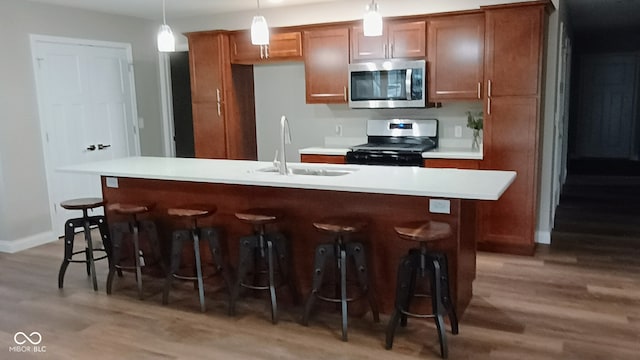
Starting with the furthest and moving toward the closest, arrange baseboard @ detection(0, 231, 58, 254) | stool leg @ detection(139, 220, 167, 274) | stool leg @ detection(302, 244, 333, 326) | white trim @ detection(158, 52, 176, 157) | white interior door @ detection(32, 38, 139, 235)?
white trim @ detection(158, 52, 176, 157)
white interior door @ detection(32, 38, 139, 235)
baseboard @ detection(0, 231, 58, 254)
stool leg @ detection(139, 220, 167, 274)
stool leg @ detection(302, 244, 333, 326)

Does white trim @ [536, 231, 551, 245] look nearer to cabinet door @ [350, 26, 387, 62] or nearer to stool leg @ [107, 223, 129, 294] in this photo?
cabinet door @ [350, 26, 387, 62]

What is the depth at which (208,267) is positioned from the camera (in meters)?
3.91

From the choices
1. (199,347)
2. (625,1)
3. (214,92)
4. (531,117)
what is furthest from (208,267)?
(625,1)

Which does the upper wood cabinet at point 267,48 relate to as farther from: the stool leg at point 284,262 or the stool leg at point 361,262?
the stool leg at point 361,262

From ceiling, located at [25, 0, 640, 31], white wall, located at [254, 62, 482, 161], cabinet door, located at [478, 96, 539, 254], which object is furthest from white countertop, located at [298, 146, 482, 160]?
ceiling, located at [25, 0, 640, 31]

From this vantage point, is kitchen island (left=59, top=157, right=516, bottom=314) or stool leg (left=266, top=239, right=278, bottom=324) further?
stool leg (left=266, top=239, right=278, bottom=324)

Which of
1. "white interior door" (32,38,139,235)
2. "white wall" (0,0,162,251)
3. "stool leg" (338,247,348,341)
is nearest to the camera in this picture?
"stool leg" (338,247,348,341)

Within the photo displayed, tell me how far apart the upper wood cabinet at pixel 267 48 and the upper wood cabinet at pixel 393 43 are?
2.11 ft

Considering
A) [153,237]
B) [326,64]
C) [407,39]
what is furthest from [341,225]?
[326,64]

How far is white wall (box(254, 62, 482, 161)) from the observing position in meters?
5.64

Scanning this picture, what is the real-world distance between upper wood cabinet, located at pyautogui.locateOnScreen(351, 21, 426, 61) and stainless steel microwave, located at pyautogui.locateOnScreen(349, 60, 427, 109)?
81 millimetres

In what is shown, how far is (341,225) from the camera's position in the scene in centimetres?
306

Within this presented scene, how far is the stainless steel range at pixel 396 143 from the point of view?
15.8 ft

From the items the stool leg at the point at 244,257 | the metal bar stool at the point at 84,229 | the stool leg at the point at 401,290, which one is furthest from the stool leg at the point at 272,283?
the metal bar stool at the point at 84,229
